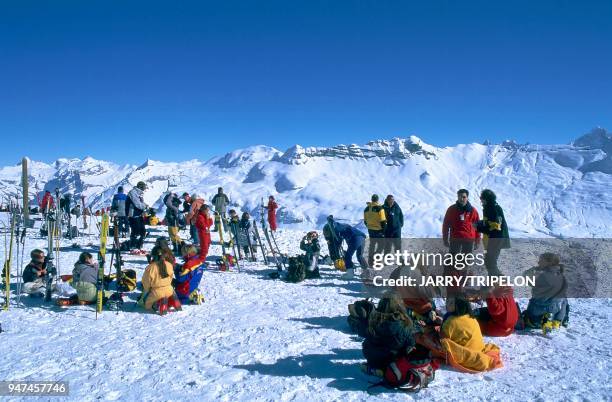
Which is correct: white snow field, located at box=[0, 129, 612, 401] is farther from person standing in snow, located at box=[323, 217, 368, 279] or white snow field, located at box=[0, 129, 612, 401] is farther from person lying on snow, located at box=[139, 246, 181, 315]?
person standing in snow, located at box=[323, 217, 368, 279]

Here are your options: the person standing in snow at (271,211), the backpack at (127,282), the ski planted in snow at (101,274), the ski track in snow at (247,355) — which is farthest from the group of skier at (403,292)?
the person standing in snow at (271,211)

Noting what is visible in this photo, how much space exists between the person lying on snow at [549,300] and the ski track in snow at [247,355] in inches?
9.6

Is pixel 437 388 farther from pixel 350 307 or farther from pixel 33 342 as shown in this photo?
pixel 33 342

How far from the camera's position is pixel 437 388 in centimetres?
444

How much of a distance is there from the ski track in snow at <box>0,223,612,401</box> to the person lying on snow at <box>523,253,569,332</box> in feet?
0.80

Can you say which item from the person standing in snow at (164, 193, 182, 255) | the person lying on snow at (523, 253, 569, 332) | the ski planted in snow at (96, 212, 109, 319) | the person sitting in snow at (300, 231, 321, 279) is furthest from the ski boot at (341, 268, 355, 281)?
the ski planted in snow at (96, 212, 109, 319)

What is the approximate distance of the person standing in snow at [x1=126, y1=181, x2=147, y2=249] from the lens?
11609 millimetres

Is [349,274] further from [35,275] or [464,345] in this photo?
[35,275]

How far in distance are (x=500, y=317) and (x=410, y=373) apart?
2424mm

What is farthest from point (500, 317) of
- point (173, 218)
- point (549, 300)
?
point (173, 218)

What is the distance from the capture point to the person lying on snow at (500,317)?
19.4 feet

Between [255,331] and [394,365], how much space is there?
272 cm

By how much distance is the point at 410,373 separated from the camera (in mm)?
4371

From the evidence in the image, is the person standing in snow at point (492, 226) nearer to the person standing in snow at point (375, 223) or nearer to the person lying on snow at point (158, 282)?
the person standing in snow at point (375, 223)
